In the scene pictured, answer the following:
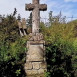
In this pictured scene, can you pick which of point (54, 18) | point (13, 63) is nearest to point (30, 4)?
point (13, 63)

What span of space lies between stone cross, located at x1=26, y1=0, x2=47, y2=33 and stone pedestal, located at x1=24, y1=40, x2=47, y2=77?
568 millimetres

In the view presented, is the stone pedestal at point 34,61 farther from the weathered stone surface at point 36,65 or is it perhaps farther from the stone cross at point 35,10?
the stone cross at point 35,10

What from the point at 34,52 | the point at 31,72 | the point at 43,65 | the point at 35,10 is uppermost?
the point at 35,10

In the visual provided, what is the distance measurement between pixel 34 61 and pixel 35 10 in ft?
5.89

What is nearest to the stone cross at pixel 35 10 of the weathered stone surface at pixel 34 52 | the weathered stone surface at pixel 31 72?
the weathered stone surface at pixel 34 52

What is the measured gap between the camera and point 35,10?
8258 millimetres

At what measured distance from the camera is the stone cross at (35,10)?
8.15m

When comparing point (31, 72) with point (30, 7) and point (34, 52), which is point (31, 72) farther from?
point (30, 7)

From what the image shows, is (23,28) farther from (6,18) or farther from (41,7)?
(41,7)

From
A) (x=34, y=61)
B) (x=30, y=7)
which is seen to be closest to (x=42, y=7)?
(x=30, y=7)

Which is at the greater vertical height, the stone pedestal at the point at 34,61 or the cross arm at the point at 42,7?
the cross arm at the point at 42,7

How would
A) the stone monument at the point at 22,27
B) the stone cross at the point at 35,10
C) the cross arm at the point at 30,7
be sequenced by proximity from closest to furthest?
the stone cross at the point at 35,10, the cross arm at the point at 30,7, the stone monument at the point at 22,27

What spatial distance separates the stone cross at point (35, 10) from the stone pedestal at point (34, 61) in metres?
0.57

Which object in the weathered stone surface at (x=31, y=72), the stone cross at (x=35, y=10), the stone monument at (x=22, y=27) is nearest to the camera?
the weathered stone surface at (x=31, y=72)
